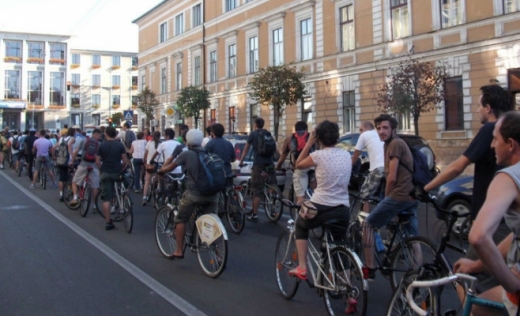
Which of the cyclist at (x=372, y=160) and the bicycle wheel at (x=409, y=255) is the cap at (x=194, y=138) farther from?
the bicycle wheel at (x=409, y=255)

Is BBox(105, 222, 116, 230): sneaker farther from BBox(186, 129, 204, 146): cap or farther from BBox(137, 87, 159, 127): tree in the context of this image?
BBox(137, 87, 159, 127): tree

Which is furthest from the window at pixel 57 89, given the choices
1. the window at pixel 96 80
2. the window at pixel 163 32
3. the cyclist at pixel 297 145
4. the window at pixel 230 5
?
the cyclist at pixel 297 145

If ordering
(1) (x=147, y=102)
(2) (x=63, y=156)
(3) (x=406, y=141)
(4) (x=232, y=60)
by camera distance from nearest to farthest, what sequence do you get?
(2) (x=63, y=156) → (3) (x=406, y=141) → (4) (x=232, y=60) → (1) (x=147, y=102)

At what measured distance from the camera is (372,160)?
795 cm

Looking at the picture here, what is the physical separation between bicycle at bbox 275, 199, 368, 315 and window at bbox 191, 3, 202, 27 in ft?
135

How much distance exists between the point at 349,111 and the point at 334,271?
2526 centimetres

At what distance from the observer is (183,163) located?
705cm

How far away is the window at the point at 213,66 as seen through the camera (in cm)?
4319

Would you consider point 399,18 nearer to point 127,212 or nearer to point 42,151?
point 42,151

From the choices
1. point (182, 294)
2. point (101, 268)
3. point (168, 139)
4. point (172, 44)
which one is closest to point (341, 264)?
point (182, 294)

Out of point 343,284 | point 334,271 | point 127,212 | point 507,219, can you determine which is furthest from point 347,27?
point 507,219

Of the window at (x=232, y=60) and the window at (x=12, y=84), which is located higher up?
the window at (x=12, y=84)

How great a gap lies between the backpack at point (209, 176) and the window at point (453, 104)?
1884cm

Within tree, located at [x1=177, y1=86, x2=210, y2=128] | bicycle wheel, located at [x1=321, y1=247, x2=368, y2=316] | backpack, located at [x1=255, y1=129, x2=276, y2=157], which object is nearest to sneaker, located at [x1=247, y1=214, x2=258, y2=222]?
backpack, located at [x1=255, y1=129, x2=276, y2=157]
